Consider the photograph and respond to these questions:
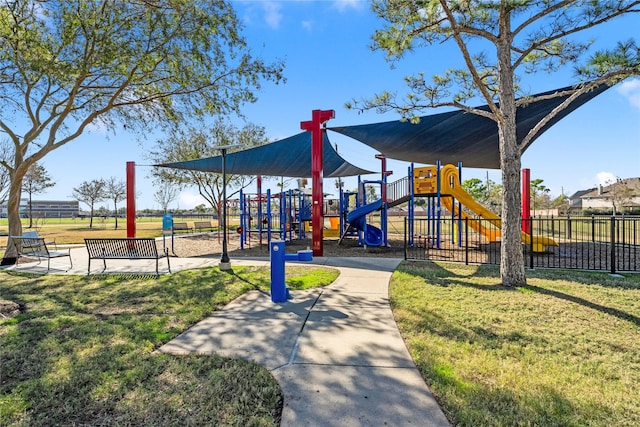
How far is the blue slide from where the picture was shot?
11586mm

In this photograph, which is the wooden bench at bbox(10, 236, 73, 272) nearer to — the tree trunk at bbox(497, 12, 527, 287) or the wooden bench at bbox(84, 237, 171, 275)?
the wooden bench at bbox(84, 237, 171, 275)

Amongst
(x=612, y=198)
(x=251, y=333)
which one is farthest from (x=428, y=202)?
(x=612, y=198)

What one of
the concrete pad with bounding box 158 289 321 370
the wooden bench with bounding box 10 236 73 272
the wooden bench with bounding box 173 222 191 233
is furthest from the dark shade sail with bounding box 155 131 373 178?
the wooden bench with bounding box 173 222 191 233

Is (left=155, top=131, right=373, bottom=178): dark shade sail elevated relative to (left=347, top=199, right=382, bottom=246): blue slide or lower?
elevated

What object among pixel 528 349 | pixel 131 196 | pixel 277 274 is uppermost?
pixel 131 196

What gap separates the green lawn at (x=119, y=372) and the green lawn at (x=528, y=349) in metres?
1.48

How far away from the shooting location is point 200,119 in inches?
441

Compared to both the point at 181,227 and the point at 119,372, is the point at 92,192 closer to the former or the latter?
the point at 181,227

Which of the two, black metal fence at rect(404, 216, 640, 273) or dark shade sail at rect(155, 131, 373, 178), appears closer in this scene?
black metal fence at rect(404, 216, 640, 273)

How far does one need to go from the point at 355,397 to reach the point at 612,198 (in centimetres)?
4440

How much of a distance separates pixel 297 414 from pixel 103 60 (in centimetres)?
1000

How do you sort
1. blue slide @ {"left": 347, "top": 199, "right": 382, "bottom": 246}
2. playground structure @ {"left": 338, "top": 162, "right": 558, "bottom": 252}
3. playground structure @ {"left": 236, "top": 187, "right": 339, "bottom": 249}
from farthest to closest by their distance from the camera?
1. playground structure @ {"left": 236, "top": 187, "right": 339, "bottom": 249}
2. blue slide @ {"left": 347, "top": 199, "right": 382, "bottom": 246}
3. playground structure @ {"left": 338, "top": 162, "right": 558, "bottom": 252}

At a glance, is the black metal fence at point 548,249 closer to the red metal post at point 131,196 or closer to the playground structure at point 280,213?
the playground structure at point 280,213

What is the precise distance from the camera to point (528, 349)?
10.1ft
